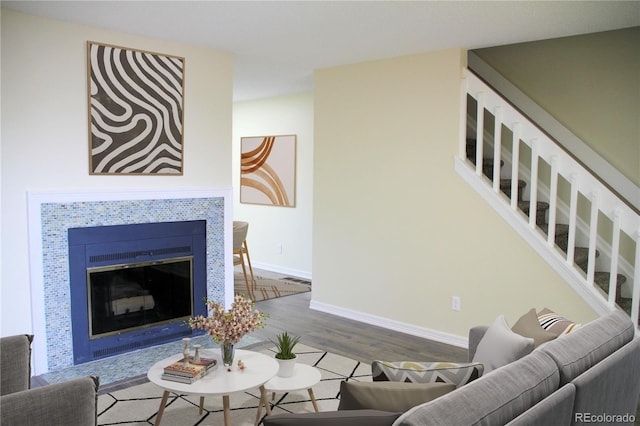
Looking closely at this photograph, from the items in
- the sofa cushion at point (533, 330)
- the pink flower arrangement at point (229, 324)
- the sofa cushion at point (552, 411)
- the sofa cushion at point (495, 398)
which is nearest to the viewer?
the sofa cushion at point (495, 398)

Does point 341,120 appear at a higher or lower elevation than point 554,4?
lower

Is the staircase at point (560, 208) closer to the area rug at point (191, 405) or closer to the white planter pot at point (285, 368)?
the area rug at point (191, 405)

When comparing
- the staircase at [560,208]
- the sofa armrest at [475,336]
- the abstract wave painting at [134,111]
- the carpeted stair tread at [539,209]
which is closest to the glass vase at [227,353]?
the sofa armrest at [475,336]

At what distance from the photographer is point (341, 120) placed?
5.14 meters

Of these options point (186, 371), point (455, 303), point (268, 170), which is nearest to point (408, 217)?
point (455, 303)

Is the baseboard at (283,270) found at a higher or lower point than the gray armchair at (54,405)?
lower

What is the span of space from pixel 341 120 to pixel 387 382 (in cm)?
368

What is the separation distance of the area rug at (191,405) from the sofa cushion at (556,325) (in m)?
1.31

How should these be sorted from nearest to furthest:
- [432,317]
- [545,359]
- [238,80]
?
[545,359] → [432,317] → [238,80]

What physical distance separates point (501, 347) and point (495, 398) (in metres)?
0.77

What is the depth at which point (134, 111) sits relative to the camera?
13.2 feet

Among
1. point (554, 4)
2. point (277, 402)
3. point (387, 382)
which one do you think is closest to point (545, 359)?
point (387, 382)

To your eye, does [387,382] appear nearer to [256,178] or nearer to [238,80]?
[238,80]

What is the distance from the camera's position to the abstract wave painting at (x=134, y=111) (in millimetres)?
3852
